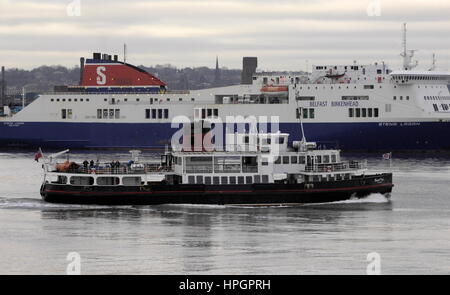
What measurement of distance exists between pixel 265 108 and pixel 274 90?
6.37 ft

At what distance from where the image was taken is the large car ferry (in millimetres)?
87375

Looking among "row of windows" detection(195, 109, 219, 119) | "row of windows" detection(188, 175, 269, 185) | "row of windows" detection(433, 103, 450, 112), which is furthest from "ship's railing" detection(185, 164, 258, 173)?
"row of windows" detection(433, 103, 450, 112)

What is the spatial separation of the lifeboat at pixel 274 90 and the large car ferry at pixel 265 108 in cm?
8

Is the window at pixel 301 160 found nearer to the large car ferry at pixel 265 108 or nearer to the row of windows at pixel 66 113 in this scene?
the large car ferry at pixel 265 108

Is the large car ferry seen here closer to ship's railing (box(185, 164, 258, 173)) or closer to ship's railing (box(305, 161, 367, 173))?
ship's railing (box(305, 161, 367, 173))

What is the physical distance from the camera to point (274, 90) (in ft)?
297

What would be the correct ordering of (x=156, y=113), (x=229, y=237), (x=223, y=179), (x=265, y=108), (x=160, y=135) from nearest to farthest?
(x=229, y=237) → (x=223, y=179) → (x=265, y=108) → (x=160, y=135) → (x=156, y=113)

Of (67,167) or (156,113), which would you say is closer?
(67,167)

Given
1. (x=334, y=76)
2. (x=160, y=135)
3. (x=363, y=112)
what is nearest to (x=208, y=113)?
(x=160, y=135)

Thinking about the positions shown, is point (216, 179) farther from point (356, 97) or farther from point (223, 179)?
point (356, 97)

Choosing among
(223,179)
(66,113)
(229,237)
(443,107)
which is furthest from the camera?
(66,113)

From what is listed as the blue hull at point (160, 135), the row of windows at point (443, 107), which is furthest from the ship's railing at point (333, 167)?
the row of windows at point (443, 107)

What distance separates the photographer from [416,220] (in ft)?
147
